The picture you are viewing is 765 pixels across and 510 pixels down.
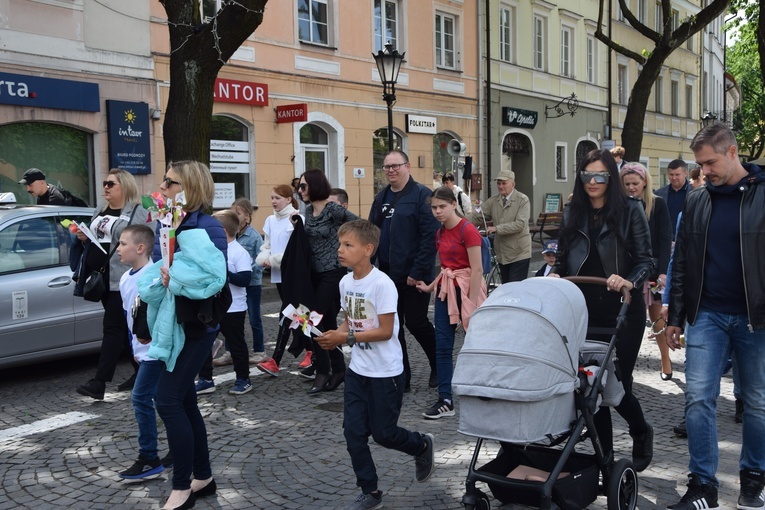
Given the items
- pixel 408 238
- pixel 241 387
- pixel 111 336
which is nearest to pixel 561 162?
pixel 408 238

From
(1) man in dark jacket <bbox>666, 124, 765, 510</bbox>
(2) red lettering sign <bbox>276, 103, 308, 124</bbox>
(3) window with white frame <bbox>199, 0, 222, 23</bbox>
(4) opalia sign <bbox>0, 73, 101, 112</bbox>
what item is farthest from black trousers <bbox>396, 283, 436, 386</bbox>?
(3) window with white frame <bbox>199, 0, 222, 23</bbox>

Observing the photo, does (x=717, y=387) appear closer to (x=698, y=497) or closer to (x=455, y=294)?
(x=698, y=497)

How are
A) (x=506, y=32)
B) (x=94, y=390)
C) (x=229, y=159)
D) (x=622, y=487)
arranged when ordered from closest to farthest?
(x=622, y=487)
(x=94, y=390)
(x=229, y=159)
(x=506, y=32)

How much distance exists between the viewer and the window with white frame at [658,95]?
3747 centimetres

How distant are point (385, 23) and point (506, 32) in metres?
6.57

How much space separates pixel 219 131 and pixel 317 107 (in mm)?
2976

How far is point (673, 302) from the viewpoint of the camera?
447cm

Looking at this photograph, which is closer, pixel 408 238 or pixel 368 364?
pixel 368 364

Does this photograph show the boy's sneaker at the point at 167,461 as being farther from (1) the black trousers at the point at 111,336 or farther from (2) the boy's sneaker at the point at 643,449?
(2) the boy's sneaker at the point at 643,449

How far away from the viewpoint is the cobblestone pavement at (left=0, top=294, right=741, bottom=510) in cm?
460

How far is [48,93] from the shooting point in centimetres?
1377

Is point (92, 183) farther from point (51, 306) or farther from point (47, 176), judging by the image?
point (51, 306)

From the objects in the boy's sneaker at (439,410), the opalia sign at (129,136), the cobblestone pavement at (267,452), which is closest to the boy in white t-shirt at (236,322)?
the cobblestone pavement at (267,452)

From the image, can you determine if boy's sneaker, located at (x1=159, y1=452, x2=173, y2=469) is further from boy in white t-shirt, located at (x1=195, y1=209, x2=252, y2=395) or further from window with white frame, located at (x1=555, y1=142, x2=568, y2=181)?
window with white frame, located at (x1=555, y1=142, x2=568, y2=181)
